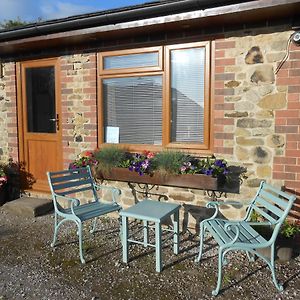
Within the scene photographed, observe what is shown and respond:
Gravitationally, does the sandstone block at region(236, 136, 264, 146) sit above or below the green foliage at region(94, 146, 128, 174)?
above

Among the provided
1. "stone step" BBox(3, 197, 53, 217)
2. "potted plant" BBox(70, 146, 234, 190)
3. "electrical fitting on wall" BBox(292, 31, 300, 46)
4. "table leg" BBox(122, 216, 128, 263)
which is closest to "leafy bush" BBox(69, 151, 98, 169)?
"potted plant" BBox(70, 146, 234, 190)

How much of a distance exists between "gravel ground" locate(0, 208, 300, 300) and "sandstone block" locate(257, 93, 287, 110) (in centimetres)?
172

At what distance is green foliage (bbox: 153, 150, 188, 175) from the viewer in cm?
387

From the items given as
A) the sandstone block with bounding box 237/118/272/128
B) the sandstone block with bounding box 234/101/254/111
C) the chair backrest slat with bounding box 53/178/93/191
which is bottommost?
the chair backrest slat with bounding box 53/178/93/191

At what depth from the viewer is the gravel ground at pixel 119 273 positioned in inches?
108

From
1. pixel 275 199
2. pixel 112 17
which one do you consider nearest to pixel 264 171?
pixel 275 199

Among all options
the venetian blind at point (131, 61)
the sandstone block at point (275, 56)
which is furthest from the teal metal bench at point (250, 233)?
the venetian blind at point (131, 61)

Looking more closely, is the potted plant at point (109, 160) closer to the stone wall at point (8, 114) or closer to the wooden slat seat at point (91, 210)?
the wooden slat seat at point (91, 210)

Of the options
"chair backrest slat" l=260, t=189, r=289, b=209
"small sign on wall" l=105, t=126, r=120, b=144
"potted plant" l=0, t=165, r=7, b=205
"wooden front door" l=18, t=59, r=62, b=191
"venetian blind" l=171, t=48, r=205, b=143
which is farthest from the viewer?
"potted plant" l=0, t=165, r=7, b=205

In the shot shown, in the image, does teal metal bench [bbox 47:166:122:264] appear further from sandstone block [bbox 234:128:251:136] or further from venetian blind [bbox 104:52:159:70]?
sandstone block [bbox 234:128:251:136]

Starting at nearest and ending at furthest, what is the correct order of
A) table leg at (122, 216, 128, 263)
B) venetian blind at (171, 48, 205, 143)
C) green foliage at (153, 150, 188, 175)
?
table leg at (122, 216, 128, 263), green foliage at (153, 150, 188, 175), venetian blind at (171, 48, 205, 143)

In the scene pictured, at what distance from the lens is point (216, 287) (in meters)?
2.79

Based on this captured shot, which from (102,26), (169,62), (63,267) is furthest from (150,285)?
(102,26)

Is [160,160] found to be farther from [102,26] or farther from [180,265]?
[102,26]
